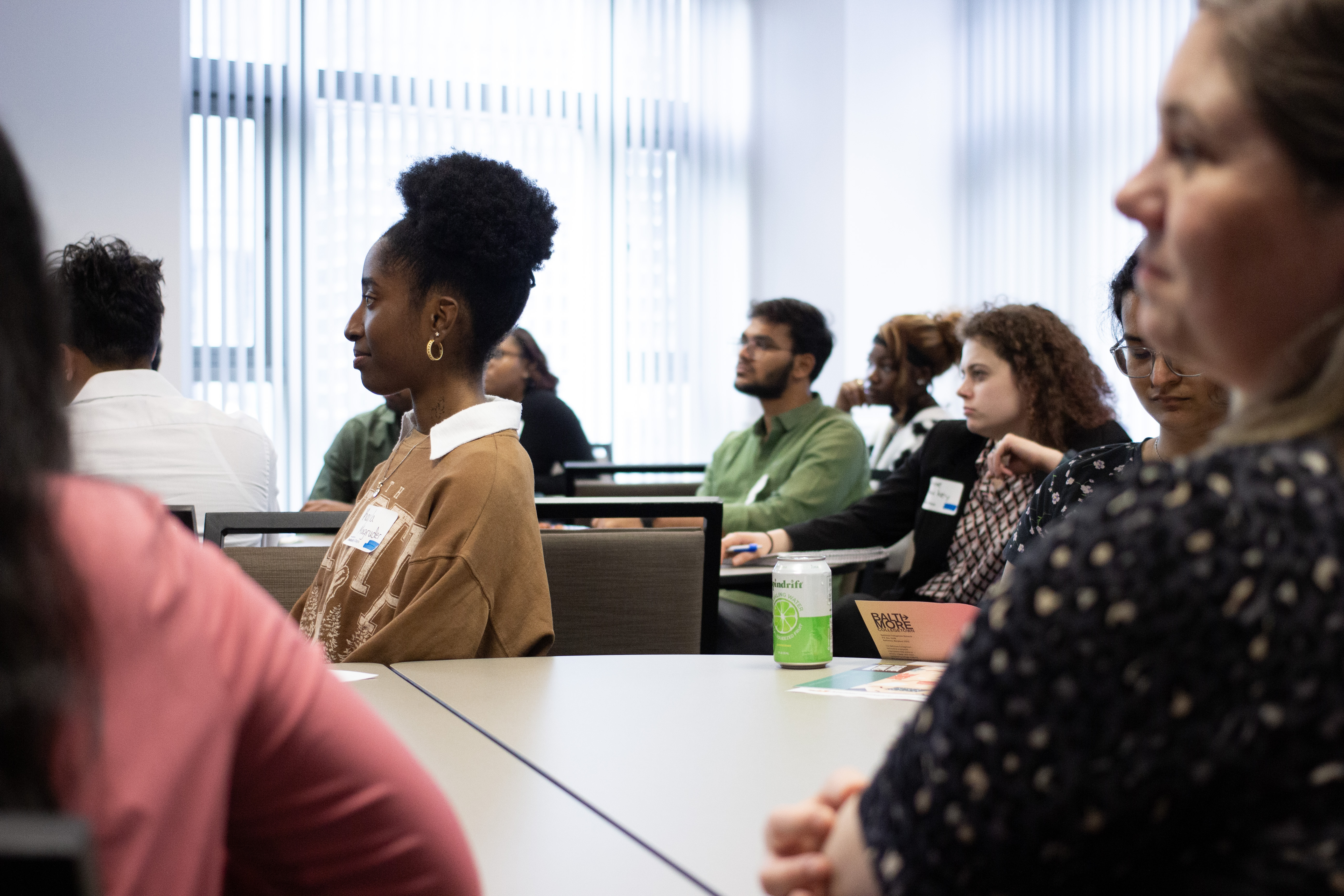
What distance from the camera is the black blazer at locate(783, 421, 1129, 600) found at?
3.05 metres

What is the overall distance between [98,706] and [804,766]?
2.39ft

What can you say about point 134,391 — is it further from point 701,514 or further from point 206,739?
point 206,739

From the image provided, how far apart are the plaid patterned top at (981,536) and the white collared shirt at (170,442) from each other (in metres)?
1.74

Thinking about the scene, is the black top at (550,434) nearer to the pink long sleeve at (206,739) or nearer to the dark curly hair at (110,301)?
the dark curly hair at (110,301)

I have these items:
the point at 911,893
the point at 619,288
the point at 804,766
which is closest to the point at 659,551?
the point at 804,766

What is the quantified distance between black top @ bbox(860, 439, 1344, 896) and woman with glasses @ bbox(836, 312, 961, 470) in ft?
11.3

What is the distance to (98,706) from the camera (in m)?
0.39

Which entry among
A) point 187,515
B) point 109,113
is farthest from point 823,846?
point 109,113

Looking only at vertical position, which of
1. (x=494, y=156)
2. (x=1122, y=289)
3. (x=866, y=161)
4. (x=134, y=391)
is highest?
(x=866, y=161)

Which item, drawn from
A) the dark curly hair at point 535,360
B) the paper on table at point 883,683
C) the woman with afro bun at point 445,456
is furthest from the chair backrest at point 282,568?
the dark curly hair at point 535,360

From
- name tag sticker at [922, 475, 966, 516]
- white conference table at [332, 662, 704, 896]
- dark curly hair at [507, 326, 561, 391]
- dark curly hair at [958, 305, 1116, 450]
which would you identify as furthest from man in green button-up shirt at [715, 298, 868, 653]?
white conference table at [332, 662, 704, 896]

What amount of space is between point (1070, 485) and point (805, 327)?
204 cm

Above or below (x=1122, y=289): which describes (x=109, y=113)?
above

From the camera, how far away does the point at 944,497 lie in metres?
3.06
